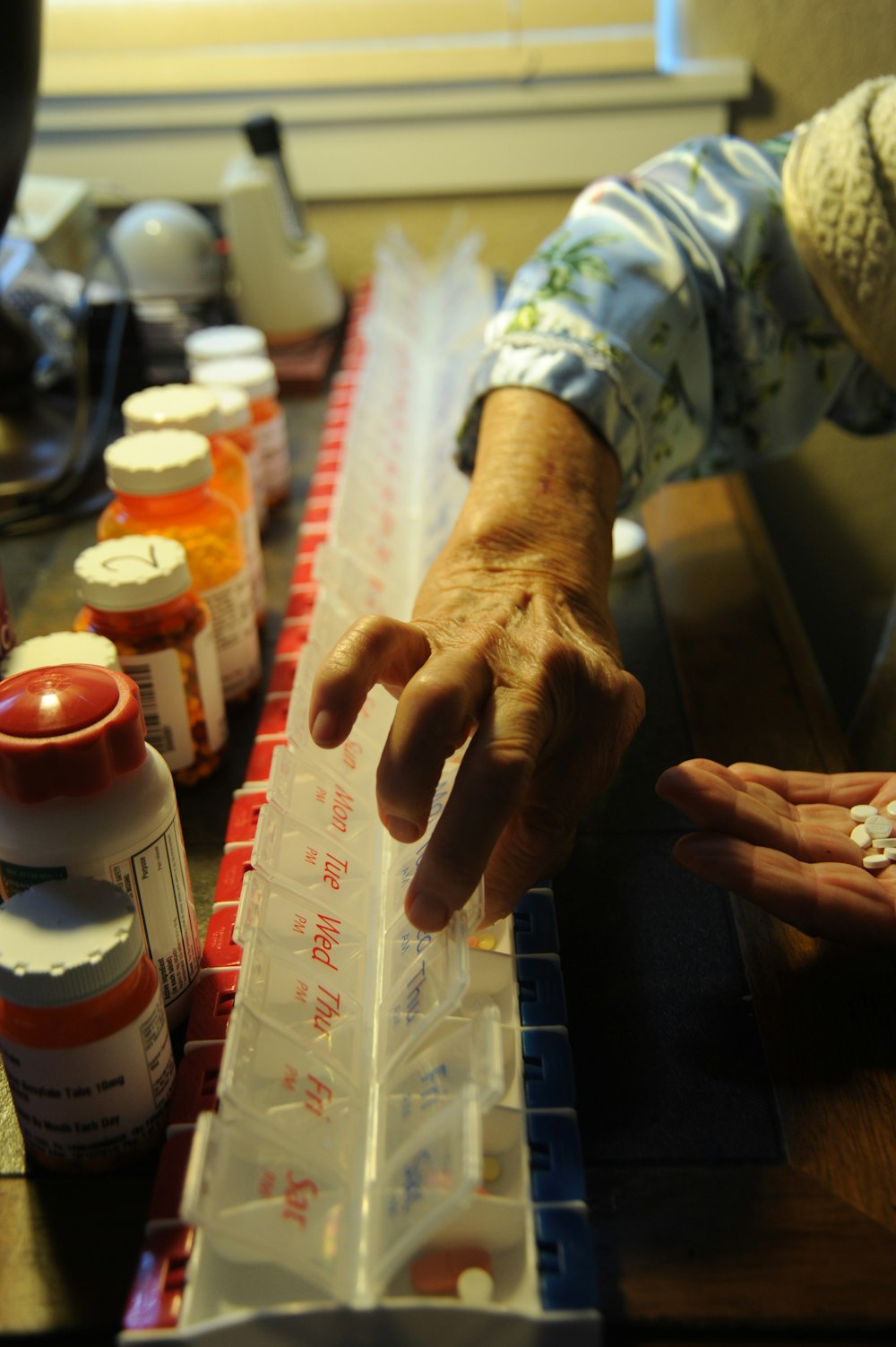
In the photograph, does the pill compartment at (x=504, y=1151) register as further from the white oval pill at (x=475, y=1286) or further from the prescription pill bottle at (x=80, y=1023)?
the prescription pill bottle at (x=80, y=1023)

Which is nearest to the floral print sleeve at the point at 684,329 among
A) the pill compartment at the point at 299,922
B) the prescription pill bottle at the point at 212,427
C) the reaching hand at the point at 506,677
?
the reaching hand at the point at 506,677

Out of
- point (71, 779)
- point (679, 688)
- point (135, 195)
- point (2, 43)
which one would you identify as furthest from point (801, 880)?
point (135, 195)

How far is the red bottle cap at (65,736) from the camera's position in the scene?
0.49 meters

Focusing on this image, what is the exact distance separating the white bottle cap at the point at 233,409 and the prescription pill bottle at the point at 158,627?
9.4 inches

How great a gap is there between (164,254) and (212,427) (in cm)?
67

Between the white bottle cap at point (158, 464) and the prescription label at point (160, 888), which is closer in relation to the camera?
the prescription label at point (160, 888)

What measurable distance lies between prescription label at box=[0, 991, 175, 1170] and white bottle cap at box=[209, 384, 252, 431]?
21.9 inches

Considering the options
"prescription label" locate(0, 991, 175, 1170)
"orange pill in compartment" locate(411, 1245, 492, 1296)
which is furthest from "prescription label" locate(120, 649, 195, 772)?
"orange pill in compartment" locate(411, 1245, 492, 1296)

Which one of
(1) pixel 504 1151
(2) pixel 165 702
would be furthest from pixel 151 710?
(1) pixel 504 1151

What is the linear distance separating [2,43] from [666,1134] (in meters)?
0.96

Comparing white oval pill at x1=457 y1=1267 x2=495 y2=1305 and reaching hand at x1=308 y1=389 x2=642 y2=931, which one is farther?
reaching hand at x1=308 y1=389 x2=642 y2=931

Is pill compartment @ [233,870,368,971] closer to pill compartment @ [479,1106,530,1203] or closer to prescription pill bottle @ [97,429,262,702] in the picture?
pill compartment @ [479,1106,530,1203]

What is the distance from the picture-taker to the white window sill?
151 cm

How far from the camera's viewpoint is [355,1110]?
0.52m
